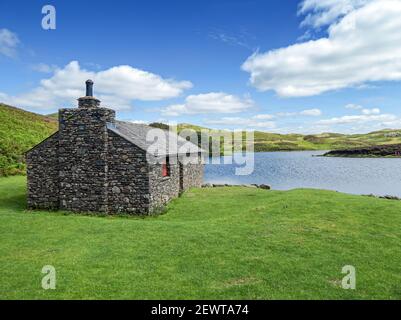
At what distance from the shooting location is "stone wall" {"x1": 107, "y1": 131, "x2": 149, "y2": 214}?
896 inches

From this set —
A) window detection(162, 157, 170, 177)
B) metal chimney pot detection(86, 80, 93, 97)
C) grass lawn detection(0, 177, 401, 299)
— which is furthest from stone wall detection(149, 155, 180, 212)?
metal chimney pot detection(86, 80, 93, 97)

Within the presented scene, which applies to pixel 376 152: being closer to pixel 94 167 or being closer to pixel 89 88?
pixel 89 88

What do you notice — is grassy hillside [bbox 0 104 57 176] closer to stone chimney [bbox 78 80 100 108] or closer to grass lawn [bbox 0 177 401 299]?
stone chimney [bbox 78 80 100 108]

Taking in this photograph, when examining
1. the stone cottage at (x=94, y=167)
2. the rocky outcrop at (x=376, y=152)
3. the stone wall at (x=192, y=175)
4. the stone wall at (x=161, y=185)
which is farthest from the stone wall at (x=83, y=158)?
the rocky outcrop at (x=376, y=152)

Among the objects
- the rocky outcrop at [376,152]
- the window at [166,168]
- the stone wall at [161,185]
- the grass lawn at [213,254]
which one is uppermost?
the rocky outcrop at [376,152]

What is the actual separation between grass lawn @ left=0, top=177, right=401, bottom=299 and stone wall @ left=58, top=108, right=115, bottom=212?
11.9 ft

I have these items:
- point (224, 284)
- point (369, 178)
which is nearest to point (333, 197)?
point (224, 284)

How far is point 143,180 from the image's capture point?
2270 centimetres

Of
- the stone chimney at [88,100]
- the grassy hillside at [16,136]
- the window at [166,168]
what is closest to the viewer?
the stone chimney at [88,100]

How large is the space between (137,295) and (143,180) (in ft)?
42.6

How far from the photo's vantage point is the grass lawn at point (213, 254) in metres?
10.6

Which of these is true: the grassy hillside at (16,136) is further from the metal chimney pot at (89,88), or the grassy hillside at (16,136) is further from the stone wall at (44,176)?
the metal chimney pot at (89,88)
